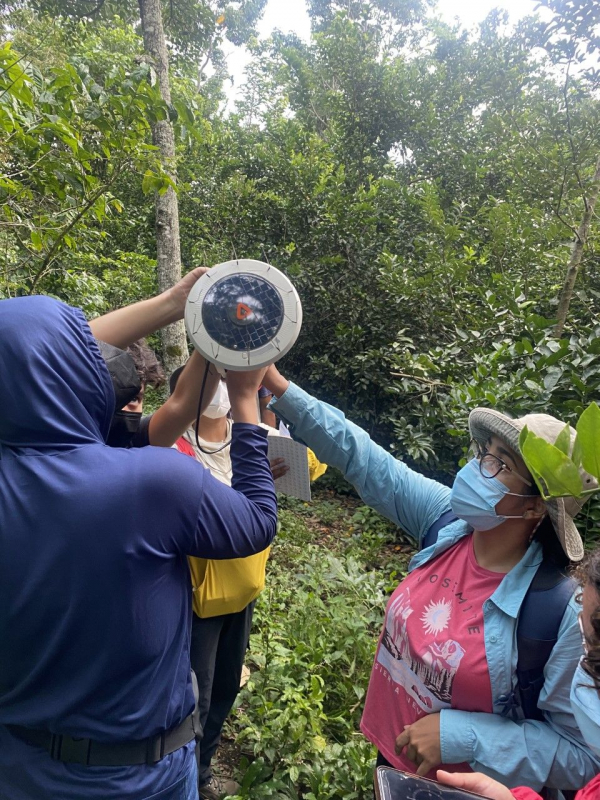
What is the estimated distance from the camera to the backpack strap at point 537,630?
3.82 feet

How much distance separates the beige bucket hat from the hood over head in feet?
3.11

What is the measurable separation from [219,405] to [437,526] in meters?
0.92

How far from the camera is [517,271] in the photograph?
A: 16.5 feet

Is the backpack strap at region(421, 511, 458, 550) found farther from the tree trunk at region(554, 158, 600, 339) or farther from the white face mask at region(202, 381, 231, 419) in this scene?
the tree trunk at region(554, 158, 600, 339)

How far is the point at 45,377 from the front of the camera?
91 cm

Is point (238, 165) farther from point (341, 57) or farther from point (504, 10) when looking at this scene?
point (504, 10)

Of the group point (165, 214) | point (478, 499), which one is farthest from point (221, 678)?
point (165, 214)

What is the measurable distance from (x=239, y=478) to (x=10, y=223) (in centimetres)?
215

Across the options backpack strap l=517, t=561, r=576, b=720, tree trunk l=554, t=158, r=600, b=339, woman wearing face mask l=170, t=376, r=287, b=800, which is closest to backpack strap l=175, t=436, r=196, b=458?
woman wearing face mask l=170, t=376, r=287, b=800

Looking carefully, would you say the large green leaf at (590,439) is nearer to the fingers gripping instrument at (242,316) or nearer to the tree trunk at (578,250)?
the fingers gripping instrument at (242,316)

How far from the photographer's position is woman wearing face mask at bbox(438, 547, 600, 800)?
0.89m

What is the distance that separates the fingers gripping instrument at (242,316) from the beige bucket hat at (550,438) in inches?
23.7

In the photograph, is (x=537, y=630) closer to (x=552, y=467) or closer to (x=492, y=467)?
(x=492, y=467)

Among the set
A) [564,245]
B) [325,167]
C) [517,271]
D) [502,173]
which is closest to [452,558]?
[564,245]
